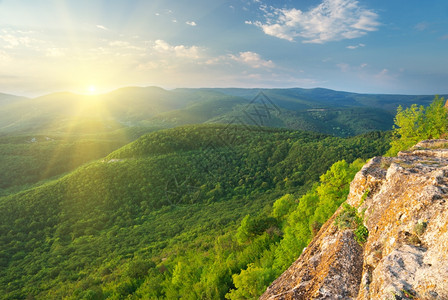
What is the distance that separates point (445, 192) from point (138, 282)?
39.1 meters

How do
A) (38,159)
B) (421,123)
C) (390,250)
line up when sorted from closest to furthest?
(390,250) < (421,123) < (38,159)

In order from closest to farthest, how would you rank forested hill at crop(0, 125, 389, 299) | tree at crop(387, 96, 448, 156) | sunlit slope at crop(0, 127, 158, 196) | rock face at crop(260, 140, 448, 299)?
1. rock face at crop(260, 140, 448, 299)
2. tree at crop(387, 96, 448, 156)
3. forested hill at crop(0, 125, 389, 299)
4. sunlit slope at crop(0, 127, 158, 196)

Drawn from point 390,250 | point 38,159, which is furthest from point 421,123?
point 38,159

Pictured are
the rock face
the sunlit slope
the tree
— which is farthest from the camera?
the sunlit slope

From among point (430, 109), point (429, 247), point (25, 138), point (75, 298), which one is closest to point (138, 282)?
point (75, 298)

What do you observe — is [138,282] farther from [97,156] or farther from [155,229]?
[97,156]

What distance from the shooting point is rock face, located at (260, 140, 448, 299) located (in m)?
6.02

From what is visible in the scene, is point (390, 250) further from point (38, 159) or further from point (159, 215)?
point (38, 159)

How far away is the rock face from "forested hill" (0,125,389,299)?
371 inches

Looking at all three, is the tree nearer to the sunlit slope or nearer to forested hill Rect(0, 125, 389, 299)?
forested hill Rect(0, 125, 389, 299)

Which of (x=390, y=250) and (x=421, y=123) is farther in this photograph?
(x=421, y=123)

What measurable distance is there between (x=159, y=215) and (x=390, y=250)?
3007 inches

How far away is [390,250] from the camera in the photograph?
7.54m

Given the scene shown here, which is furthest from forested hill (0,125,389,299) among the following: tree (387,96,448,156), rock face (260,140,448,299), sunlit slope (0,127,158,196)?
sunlit slope (0,127,158,196)
